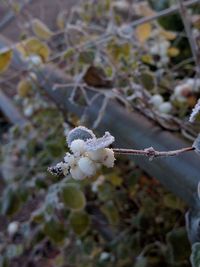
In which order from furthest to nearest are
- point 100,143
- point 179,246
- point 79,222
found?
point 79,222
point 179,246
point 100,143

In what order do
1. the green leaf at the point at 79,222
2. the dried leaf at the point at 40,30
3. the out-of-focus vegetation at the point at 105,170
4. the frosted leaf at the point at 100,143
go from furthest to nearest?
1. the dried leaf at the point at 40,30
2. the green leaf at the point at 79,222
3. the out-of-focus vegetation at the point at 105,170
4. the frosted leaf at the point at 100,143

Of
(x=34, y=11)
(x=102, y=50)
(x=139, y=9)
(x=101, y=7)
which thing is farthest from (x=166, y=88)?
(x=34, y=11)

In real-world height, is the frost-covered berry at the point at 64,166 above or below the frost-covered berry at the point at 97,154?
above

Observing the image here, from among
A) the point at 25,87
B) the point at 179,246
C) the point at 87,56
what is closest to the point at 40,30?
the point at 25,87

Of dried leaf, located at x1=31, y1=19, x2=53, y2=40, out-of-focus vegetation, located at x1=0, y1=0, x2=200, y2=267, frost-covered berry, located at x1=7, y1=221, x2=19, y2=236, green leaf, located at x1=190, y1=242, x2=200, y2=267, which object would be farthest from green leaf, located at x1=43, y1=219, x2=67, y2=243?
green leaf, located at x1=190, y1=242, x2=200, y2=267

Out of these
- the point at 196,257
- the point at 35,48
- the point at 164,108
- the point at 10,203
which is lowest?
the point at 196,257

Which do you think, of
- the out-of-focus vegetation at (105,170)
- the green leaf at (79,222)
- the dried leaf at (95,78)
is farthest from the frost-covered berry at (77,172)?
the green leaf at (79,222)

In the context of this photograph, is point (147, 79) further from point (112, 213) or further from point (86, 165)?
point (86, 165)

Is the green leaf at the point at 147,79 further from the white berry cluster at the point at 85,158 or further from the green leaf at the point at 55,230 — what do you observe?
the white berry cluster at the point at 85,158
